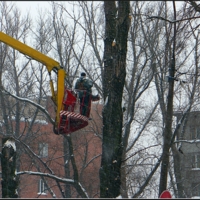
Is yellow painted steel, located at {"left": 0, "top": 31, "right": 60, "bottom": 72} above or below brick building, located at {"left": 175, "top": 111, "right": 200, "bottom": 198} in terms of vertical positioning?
above

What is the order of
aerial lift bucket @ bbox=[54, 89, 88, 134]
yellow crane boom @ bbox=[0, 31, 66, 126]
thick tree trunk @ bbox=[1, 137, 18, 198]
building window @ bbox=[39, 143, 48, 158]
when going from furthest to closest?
1. building window @ bbox=[39, 143, 48, 158]
2. aerial lift bucket @ bbox=[54, 89, 88, 134]
3. yellow crane boom @ bbox=[0, 31, 66, 126]
4. thick tree trunk @ bbox=[1, 137, 18, 198]

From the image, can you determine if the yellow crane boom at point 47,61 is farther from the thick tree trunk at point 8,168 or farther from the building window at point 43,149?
the building window at point 43,149

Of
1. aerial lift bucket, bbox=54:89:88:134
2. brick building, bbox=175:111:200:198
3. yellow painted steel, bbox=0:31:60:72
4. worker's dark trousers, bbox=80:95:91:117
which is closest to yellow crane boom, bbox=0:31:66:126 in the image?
yellow painted steel, bbox=0:31:60:72

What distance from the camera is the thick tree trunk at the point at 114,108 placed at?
35.8 ft

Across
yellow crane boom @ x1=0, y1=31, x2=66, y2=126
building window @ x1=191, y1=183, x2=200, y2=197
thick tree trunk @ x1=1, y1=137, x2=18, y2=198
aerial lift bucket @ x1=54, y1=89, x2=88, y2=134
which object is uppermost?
yellow crane boom @ x1=0, y1=31, x2=66, y2=126

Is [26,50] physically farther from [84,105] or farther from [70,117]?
[84,105]

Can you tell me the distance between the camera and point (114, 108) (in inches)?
434

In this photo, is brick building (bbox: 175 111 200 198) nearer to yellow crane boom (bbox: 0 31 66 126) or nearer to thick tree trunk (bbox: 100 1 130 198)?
yellow crane boom (bbox: 0 31 66 126)

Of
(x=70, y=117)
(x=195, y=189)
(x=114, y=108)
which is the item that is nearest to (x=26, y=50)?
(x=70, y=117)

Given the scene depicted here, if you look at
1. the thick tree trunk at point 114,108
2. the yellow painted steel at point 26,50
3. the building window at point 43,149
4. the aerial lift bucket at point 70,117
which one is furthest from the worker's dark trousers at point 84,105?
the building window at point 43,149

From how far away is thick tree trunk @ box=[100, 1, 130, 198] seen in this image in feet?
35.8

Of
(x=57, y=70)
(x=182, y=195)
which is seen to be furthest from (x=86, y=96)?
(x=182, y=195)

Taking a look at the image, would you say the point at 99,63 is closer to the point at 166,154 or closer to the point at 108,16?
the point at 166,154

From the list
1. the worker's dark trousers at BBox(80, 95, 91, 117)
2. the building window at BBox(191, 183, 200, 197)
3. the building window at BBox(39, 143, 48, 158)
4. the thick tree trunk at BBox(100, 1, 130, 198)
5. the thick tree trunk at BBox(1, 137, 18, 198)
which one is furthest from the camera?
the building window at BBox(39, 143, 48, 158)
